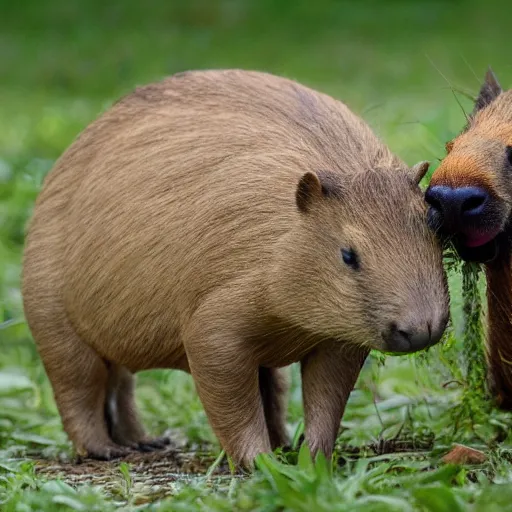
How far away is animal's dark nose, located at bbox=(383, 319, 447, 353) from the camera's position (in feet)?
14.6

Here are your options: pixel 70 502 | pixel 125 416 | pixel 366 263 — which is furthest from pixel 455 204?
pixel 125 416

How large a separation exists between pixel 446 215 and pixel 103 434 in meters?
2.26

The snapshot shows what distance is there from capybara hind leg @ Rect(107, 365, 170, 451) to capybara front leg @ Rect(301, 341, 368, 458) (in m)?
1.33

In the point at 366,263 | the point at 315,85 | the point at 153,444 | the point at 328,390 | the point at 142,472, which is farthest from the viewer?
the point at 315,85

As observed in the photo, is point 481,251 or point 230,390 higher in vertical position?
point 481,251

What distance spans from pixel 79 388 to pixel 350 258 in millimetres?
1879

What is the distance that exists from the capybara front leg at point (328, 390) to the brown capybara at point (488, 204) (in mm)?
644

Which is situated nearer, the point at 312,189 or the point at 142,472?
the point at 312,189

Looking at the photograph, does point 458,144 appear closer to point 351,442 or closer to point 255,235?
point 255,235

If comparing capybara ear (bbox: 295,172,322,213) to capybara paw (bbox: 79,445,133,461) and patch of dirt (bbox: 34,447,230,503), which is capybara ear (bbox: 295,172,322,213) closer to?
patch of dirt (bbox: 34,447,230,503)

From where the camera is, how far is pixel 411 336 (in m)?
4.45

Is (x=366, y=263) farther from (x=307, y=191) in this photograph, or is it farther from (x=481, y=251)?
(x=481, y=251)

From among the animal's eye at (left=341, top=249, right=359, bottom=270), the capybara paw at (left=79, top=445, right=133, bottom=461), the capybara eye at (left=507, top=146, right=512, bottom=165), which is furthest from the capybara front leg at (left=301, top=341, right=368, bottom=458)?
the capybara paw at (left=79, top=445, right=133, bottom=461)

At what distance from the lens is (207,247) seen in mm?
5148
